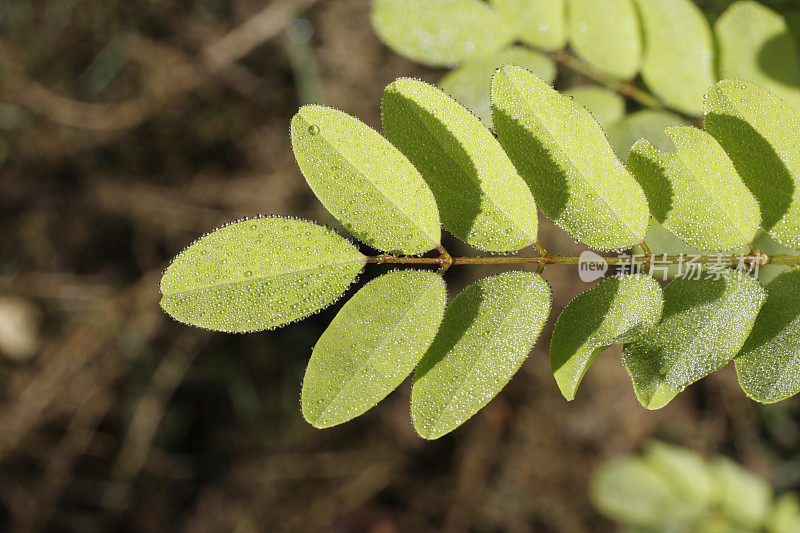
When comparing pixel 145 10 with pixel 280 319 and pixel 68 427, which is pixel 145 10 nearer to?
pixel 68 427

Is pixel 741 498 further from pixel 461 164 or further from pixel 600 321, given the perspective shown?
pixel 461 164

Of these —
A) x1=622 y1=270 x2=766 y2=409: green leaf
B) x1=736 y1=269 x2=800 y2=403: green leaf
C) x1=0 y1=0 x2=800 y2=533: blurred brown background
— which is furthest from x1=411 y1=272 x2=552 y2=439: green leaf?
x1=0 y1=0 x2=800 y2=533: blurred brown background

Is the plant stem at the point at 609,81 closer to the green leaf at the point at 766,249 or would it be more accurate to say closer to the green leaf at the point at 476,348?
the green leaf at the point at 766,249

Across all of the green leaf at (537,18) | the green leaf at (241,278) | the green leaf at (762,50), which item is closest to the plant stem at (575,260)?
the green leaf at (241,278)

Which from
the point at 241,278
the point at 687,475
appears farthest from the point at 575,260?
the point at 687,475

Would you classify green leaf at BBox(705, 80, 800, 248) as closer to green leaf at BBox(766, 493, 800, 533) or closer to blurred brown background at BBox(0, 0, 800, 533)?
green leaf at BBox(766, 493, 800, 533)
